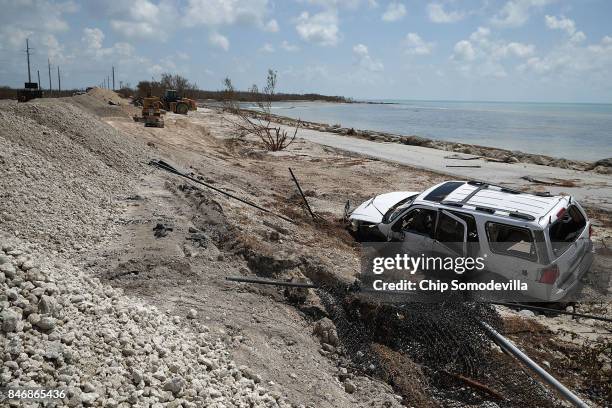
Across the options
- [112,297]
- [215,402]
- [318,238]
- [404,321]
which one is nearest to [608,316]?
[404,321]

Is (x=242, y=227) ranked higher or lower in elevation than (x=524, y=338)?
higher

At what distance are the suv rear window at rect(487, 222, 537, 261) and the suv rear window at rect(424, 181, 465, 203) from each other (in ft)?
3.87

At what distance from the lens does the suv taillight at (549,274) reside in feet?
21.2

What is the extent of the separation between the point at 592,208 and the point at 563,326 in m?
10.2

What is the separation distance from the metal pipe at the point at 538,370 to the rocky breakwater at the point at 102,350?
286cm

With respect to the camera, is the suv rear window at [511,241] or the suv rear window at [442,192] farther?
the suv rear window at [442,192]

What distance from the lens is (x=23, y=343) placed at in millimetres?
3932

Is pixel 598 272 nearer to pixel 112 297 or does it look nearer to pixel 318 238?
pixel 318 238

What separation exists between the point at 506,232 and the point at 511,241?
0.49 ft

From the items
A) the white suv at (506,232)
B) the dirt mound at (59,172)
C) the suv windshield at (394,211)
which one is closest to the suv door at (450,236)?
the white suv at (506,232)

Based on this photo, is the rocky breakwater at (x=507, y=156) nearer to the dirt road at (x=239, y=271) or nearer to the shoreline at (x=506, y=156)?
the shoreline at (x=506, y=156)

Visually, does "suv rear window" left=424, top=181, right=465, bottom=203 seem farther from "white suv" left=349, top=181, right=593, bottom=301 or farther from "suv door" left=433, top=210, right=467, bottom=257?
"suv door" left=433, top=210, right=467, bottom=257

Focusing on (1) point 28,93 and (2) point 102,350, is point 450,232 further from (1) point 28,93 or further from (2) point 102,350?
(1) point 28,93

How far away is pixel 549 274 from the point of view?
21.2ft
